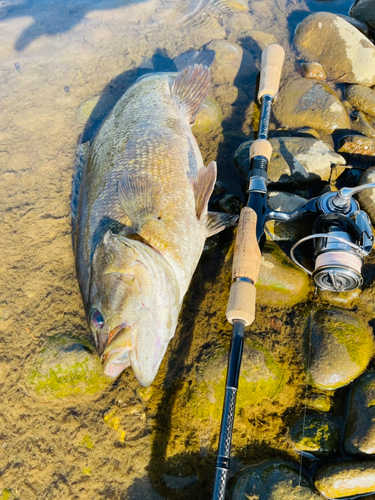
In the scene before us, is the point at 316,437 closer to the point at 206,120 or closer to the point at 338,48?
the point at 206,120

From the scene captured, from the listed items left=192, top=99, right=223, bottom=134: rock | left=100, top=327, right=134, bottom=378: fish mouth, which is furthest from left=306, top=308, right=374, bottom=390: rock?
left=192, top=99, right=223, bottom=134: rock

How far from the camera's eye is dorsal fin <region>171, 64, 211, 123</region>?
4168 mm

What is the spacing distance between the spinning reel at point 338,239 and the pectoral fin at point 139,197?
3.31 feet

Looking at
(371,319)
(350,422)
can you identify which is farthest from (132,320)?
(371,319)

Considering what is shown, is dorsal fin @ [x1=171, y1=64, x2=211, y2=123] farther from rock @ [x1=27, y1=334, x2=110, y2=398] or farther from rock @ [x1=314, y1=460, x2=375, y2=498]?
rock @ [x1=314, y1=460, x2=375, y2=498]

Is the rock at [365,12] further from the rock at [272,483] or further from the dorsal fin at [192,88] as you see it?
the rock at [272,483]

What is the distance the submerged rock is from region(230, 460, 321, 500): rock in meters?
0.42

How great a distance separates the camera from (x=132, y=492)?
2566mm

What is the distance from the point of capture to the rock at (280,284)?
3.20 metres

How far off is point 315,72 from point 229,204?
2.74 m

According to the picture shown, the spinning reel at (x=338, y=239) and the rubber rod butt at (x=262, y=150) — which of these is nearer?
the spinning reel at (x=338, y=239)

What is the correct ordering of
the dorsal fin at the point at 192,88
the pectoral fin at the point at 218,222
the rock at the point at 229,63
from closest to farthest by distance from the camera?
1. the pectoral fin at the point at 218,222
2. the dorsal fin at the point at 192,88
3. the rock at the point at 229,63

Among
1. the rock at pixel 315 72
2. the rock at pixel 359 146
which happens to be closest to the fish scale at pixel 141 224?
the rock at pixel 359 146

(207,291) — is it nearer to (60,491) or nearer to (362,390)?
(362,390)
